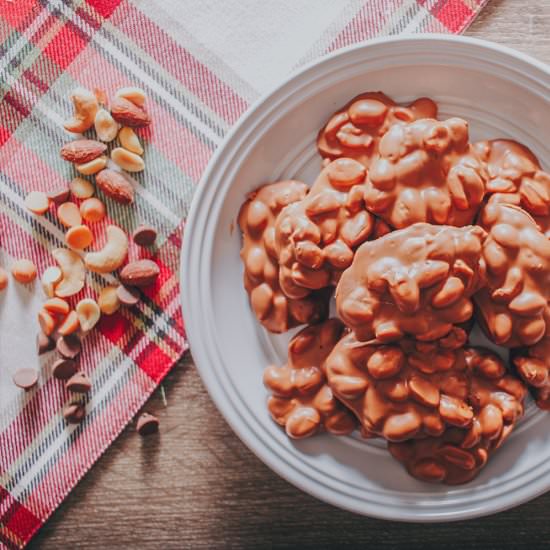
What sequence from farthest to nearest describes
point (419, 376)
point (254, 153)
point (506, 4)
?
point (506, 4) → point (254, 153) → point (419, 376)

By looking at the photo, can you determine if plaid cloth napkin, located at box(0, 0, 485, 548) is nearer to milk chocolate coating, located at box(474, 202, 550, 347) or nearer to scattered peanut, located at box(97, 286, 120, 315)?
scattered peanut, located at box(97, 286, 120, 315)

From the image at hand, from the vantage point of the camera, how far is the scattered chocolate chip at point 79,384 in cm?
111

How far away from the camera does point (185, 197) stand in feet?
3.67

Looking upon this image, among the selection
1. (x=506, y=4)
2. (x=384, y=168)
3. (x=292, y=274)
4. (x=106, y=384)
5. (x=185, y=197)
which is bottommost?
(x=106, y=384)

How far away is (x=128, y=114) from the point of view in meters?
1.10

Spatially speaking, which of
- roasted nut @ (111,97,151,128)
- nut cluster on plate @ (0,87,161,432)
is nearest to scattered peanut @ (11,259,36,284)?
nut cluster on plate @ (0,87,161,432)

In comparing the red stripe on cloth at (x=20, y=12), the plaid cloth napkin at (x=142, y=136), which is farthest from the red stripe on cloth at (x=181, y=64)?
the red stripe on cloth at (x=20, y=12)

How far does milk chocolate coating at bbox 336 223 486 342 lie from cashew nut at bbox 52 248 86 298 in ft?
1.40

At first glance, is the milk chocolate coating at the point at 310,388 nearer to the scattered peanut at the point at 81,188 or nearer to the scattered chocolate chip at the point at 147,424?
the scattered chocolate chip at the point at 147,424

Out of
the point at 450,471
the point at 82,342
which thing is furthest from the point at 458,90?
the point at 82,342

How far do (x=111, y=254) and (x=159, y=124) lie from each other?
0.19m

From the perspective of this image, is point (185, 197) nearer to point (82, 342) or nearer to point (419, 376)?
point (82, 342)

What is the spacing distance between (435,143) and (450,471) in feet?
1.21

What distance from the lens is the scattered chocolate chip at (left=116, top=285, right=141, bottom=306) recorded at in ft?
3.63
